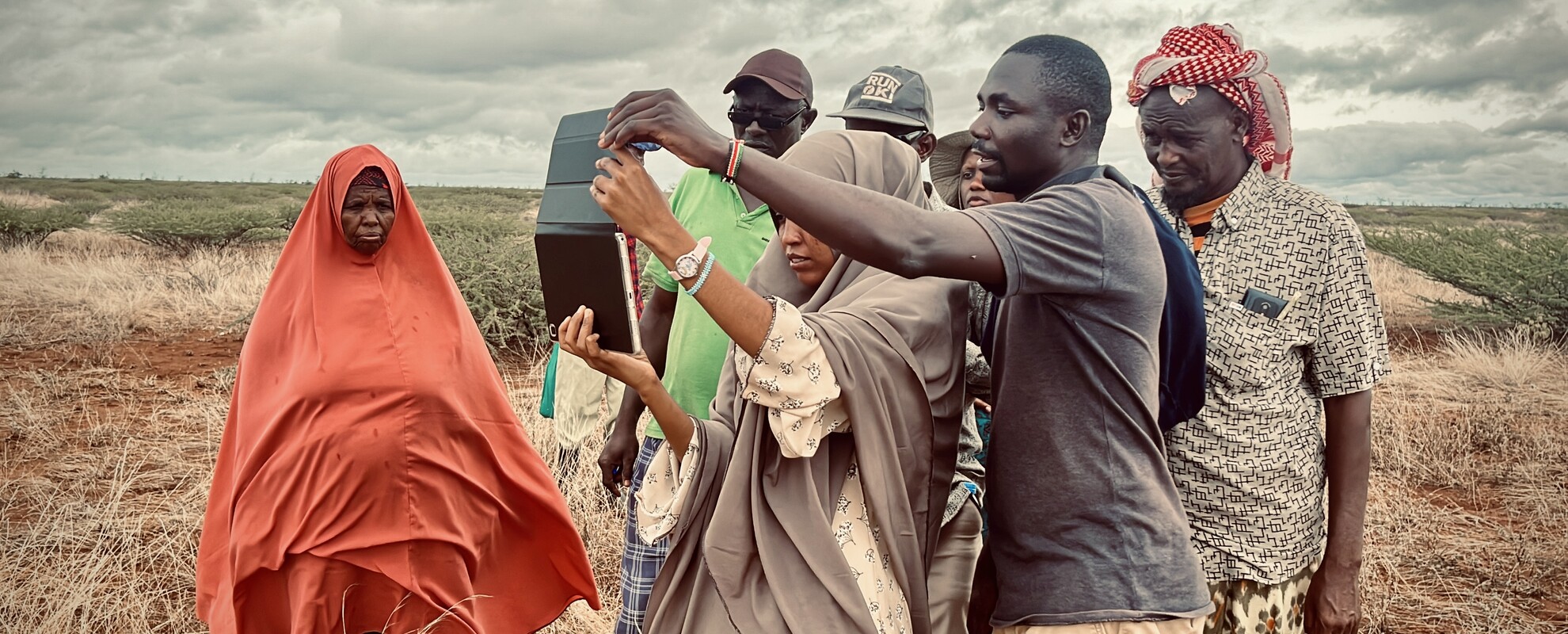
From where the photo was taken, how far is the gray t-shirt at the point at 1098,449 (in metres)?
1.81

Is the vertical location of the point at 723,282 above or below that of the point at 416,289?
above

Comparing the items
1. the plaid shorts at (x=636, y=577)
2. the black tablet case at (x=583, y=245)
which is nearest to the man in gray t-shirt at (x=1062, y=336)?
the black tablet case at (x=583, y=245)

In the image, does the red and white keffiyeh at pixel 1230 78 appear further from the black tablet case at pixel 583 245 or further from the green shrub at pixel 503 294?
the green shrub at pixel 503 294

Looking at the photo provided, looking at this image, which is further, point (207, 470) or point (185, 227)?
point (185, 227)

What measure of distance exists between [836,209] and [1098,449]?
69 cm

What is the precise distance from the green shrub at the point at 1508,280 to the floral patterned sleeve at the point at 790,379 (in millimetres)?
12092

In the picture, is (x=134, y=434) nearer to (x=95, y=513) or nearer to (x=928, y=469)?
(x=95, y=513)

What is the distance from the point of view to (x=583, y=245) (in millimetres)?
2072

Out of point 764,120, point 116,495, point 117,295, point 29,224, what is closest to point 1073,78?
point 764,120

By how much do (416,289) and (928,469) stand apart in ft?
7.11

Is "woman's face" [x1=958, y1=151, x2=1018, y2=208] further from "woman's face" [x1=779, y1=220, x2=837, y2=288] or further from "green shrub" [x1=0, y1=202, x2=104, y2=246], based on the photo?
"green shrub" [x1=0, y1=202, x2=104, y2=246]

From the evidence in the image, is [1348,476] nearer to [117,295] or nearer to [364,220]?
[364,220]

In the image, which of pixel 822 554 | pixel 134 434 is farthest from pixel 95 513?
pixel 822 554

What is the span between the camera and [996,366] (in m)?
2.03
